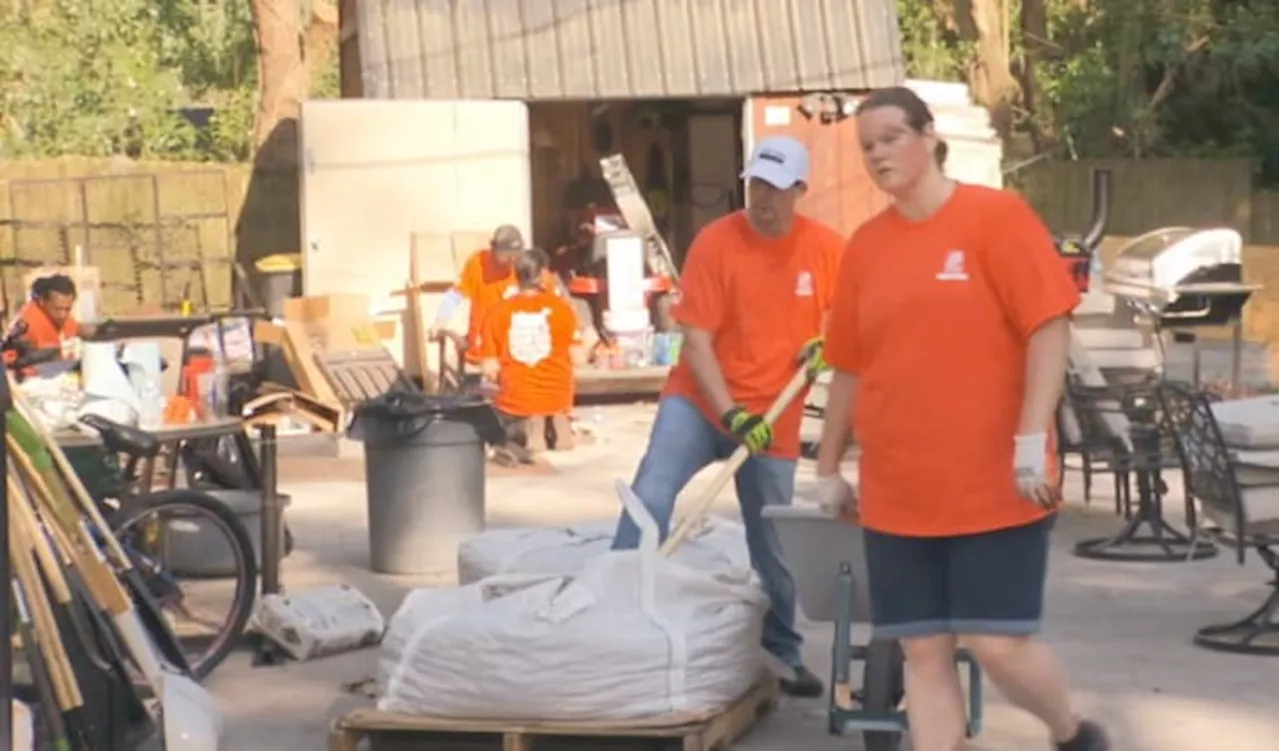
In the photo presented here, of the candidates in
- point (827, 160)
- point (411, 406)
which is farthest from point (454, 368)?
point (411, 406)

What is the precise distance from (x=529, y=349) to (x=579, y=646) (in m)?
8.16

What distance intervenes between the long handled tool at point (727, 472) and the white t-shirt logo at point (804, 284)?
0.28 metres

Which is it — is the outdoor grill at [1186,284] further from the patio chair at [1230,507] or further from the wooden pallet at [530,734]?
the wooden pallet at [530,734]

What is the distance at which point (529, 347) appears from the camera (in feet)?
48.4

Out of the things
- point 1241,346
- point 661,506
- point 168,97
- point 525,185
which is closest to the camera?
point 661,506

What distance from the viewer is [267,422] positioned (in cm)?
961

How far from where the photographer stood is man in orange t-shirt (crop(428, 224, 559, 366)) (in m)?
15.4

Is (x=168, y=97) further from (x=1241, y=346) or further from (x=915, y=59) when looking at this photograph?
(x=1241, y=346)

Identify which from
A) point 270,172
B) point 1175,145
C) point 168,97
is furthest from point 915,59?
point 168,97

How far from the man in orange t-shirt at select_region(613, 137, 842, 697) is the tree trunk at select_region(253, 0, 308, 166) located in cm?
1577

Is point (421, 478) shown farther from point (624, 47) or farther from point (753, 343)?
point (624, 47)

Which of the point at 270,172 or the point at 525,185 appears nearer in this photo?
the point at 525,185

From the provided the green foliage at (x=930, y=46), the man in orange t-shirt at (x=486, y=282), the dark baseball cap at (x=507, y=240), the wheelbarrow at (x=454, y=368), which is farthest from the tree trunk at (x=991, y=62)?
the dark baseball cap at (x=507, y=240)

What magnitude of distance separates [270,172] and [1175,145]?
32.1 feet
